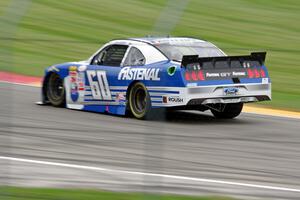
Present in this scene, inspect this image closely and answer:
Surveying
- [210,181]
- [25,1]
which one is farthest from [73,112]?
[25,1]

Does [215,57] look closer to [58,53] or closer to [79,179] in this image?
[79,179]

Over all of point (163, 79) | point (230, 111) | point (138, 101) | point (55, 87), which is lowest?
point (230, 111)

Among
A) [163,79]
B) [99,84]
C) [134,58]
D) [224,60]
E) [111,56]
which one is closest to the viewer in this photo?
[224,60]

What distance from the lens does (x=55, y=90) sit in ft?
51.2

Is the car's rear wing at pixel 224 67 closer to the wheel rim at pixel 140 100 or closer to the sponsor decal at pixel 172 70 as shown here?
the sponsor decal at pixel 172 70

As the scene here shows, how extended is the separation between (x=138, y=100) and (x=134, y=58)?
0.71 meters

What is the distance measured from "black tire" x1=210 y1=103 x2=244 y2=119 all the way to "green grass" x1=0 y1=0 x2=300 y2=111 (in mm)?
2024

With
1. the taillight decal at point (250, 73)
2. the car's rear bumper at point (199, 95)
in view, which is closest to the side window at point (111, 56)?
the car's rear bumper at point (199, 95)

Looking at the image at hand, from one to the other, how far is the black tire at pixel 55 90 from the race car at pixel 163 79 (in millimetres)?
78

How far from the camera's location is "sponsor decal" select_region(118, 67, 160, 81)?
1362 cm

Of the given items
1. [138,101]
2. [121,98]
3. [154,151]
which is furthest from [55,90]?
[154,151]

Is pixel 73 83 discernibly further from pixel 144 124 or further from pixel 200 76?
pixel 200 76

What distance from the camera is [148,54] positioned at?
14094 millimetres

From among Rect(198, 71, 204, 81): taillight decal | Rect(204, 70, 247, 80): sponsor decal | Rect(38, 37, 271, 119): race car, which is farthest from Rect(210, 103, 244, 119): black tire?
Rect(198, 71, 204, 81): taillight decal
